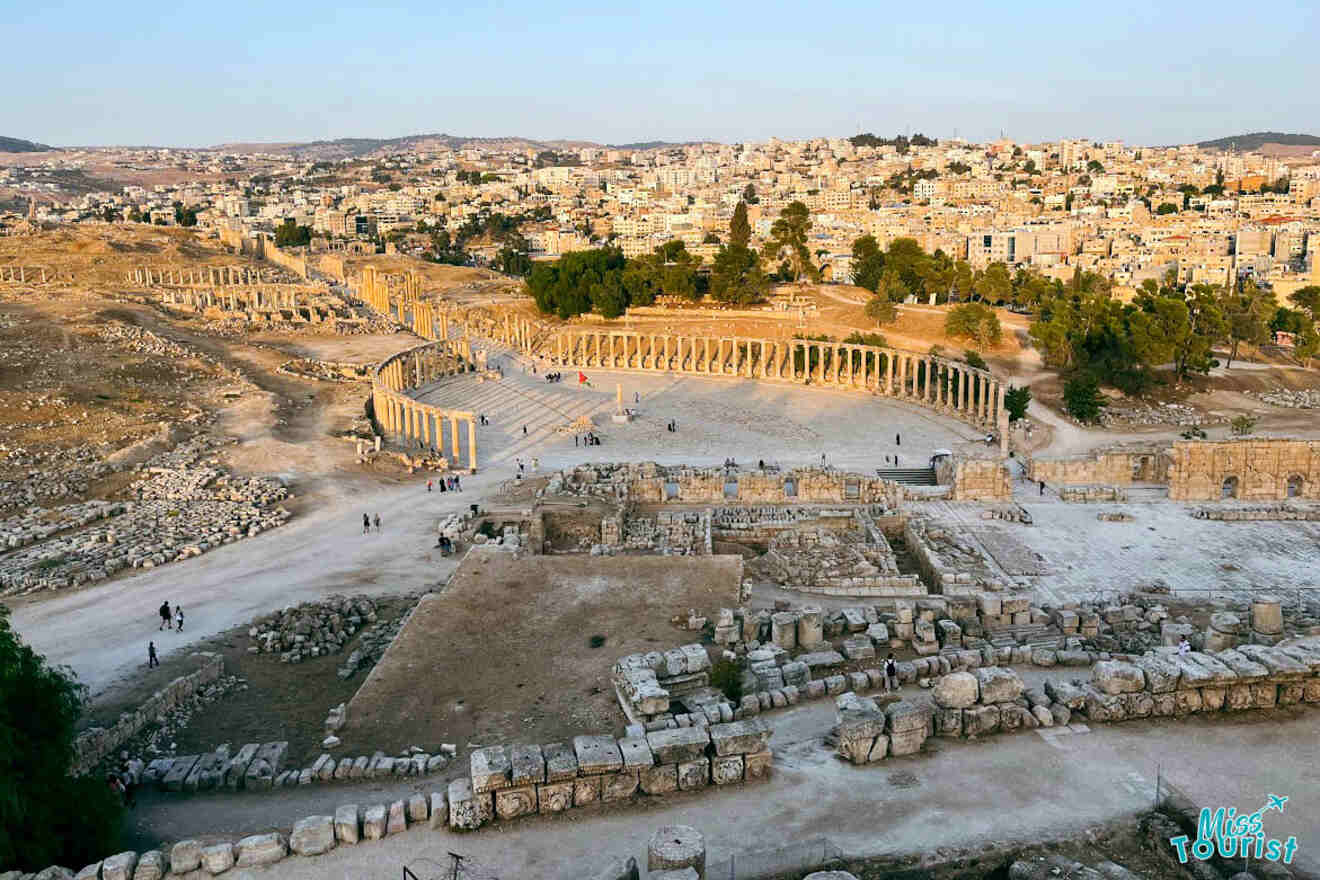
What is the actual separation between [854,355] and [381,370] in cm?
2903

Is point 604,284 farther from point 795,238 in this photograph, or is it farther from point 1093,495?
point 1093,495

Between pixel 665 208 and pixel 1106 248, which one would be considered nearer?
pixel 1106 248

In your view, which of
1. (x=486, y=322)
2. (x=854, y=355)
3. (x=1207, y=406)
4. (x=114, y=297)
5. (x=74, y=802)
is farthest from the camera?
(x=114, y=297)

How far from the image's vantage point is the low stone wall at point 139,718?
15830 millimetres

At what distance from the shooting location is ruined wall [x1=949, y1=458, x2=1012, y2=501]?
32812 millimetres

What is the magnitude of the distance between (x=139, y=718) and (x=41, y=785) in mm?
5443

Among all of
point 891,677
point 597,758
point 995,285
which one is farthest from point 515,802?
point 995,285

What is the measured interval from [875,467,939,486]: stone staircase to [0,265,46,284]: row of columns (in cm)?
8739

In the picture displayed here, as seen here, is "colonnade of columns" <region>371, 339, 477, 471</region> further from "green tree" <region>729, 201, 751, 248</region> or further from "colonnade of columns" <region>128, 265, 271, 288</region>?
"colonnade of columns" <region>128, 265, 271, 288</region>

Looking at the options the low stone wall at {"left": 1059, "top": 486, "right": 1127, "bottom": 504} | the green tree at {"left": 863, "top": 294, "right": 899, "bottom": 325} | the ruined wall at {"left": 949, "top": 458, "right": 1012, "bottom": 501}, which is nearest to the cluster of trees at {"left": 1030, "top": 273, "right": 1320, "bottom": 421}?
the green tree at {"left": 863, "top": 294, "right": 899, "bottom": 325}

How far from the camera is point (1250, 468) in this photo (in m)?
31.8

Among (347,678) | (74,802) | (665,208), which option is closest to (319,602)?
(347,678)

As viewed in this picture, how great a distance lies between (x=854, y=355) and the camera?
2507 inches

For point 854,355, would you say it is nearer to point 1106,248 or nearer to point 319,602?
point 319,602
